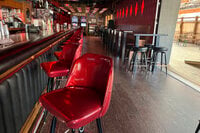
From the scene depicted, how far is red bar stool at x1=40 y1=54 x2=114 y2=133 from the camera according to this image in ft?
3.21

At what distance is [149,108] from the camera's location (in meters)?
2.44

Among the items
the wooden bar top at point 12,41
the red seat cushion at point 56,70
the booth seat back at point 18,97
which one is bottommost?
the booth seat back at point 18,97

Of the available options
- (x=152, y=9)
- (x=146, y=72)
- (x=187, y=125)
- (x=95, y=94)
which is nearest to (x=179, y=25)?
(x=152, y=9)

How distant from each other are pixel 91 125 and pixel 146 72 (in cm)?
279

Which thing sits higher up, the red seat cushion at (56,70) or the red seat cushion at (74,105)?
the red seat cushion at (56,70)

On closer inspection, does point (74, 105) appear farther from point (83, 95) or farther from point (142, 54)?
point (142, 54)

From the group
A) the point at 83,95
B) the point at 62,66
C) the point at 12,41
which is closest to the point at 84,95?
the point at 83,95

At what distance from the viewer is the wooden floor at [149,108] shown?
1951 mm

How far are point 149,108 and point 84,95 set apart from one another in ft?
5.30

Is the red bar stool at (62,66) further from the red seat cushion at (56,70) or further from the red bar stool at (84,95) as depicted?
the red bar stool at (84,95)

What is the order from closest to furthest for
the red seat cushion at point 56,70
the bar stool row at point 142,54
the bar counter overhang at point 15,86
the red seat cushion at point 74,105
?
the red seat cushion at point 74,105, the bar counter overhang at point 15,86, the red seat cushion at point 56,70, the bar stool row at point 142,54

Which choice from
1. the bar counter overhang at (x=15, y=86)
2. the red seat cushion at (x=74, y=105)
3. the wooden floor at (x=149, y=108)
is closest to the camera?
the red seat cushion at (x=74, y=105)

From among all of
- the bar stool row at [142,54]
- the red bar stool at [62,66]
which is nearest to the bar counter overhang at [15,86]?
the red bar stool at [62,66]

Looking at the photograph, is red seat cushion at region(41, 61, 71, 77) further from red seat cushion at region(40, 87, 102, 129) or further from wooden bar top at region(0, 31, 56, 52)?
red seat cushion at region(40, 87, 102, 129)
